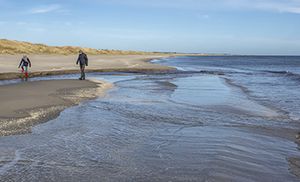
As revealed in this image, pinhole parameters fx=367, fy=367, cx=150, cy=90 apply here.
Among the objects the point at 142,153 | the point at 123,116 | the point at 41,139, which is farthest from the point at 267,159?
the point at 123,116

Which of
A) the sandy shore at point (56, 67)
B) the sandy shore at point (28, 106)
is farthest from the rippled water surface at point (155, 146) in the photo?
the sandy shore at point (56, 67)

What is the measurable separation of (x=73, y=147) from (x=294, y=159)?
4.02 metres

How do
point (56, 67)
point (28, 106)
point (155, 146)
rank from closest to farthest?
point (155, 146)
point (28, 106)
point (56, 67)

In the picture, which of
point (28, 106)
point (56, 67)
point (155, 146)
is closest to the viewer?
point (155, 146)

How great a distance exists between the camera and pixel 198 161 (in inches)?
244

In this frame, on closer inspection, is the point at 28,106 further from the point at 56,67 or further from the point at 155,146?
the point at 56,67

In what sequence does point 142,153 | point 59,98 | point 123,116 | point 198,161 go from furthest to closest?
point 59,98, point 123,116, point 142,153, point 198,161

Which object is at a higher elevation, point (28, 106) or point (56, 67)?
point (28, 106)

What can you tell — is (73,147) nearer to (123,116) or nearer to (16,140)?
(16,140)

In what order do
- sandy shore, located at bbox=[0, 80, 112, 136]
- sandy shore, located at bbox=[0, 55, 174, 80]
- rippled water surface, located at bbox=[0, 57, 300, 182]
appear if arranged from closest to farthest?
rippled water surface, located at bbox=[0, 57, 300, 182] < sandy shore, located at bbox=[0, 80, 112, 136] < sandy shore, located at bbox=[0, 55, 174, 80]

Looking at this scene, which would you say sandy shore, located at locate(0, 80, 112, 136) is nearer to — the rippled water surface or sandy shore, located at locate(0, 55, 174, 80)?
the rippled water surface

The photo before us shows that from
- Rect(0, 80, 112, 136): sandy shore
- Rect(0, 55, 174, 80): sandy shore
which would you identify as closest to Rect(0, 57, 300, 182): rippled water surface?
Rect(0, 80, 112, 136): sandy shore

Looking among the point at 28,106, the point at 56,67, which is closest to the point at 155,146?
the point at 28,106

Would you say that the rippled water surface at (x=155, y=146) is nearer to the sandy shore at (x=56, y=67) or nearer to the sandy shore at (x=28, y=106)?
the sandy shore at (x=28, y=106)
